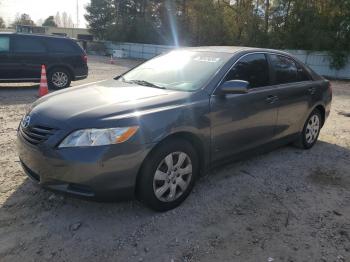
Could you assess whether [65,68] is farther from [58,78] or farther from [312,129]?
[312,129]

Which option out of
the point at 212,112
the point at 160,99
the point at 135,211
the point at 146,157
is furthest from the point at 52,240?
the point at 212,112

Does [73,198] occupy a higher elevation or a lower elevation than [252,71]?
lower

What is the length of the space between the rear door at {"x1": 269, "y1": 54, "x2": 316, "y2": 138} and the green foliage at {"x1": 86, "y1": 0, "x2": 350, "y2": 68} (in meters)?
16.9

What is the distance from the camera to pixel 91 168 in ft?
10.2

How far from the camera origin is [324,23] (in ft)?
73.5

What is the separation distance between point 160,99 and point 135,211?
1.14 m

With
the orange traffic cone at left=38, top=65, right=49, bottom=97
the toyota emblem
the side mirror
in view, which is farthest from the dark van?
the side mirror

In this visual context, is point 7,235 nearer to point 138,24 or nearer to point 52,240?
point 52,240

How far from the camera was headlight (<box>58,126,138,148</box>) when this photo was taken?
314 centimetres

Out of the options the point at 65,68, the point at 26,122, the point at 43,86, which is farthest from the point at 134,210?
the point at 65,68

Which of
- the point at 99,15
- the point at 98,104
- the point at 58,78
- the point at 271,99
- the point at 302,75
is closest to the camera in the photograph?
the point at 98,104

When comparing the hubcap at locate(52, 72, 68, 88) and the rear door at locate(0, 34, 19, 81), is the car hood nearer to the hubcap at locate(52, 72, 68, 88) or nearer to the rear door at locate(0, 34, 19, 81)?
the rear door at locate(0, 34, 19, 81)

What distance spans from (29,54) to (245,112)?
28.2ft

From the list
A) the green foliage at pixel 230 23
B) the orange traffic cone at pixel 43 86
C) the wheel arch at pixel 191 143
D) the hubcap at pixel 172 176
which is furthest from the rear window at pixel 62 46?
the green foliage at pixel 230 23
